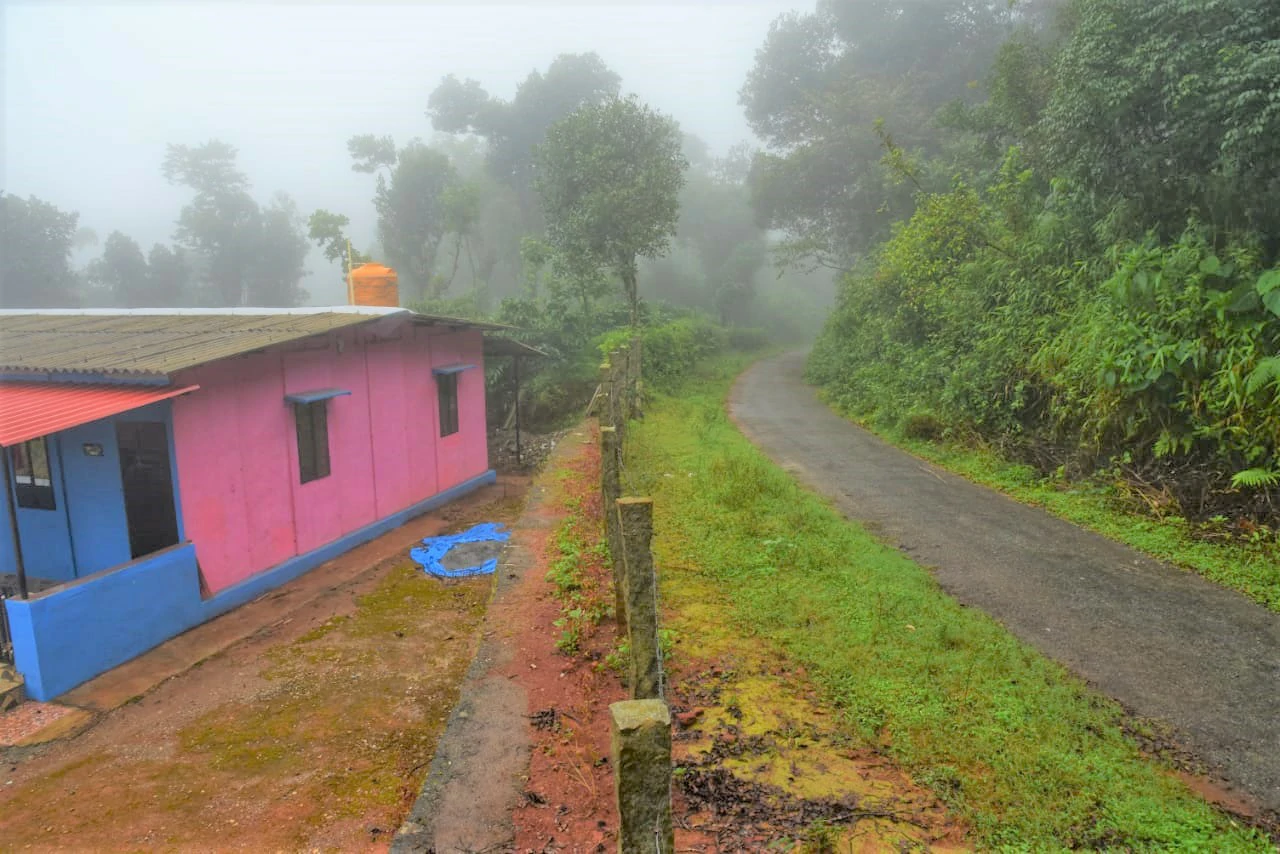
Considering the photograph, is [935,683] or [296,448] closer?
[935,683]

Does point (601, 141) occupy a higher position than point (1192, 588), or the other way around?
point (601, 141)

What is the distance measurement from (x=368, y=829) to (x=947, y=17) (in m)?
33.4

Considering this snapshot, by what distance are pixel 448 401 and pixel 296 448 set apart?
433 cm

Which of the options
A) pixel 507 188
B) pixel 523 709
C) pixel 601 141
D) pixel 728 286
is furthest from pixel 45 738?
pixel 507 188

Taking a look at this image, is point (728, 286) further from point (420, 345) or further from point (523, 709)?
point (523, 709)

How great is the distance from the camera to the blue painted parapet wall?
718 cm

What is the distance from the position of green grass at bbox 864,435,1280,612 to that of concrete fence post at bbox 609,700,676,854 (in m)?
5.80

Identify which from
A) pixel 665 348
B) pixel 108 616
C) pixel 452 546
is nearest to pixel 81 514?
pixel 108 616

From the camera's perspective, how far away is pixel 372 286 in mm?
15828

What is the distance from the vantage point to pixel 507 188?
49.0m

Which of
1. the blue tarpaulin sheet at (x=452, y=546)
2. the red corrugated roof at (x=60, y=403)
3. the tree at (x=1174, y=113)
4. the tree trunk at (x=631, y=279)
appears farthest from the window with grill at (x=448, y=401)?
the tree at (x=1174, y=113)

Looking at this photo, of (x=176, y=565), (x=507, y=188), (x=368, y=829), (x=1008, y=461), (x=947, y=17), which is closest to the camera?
(x=368, y=829)

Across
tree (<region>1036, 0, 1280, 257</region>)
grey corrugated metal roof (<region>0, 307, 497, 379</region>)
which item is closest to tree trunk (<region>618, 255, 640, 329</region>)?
grey corrugated metal roof (<region>0, 307, 497, 379</region>)

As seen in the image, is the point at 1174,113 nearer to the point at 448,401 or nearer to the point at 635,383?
A: the point at 635,383
